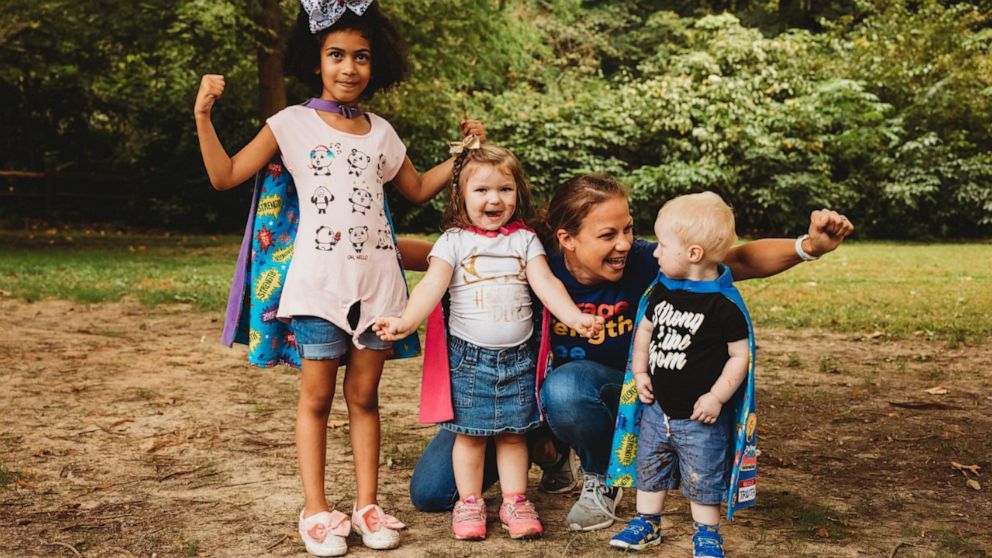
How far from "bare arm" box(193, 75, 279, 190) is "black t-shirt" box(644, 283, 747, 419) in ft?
4.40

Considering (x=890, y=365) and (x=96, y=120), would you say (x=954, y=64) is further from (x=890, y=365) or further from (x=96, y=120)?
(x=96, y=120)

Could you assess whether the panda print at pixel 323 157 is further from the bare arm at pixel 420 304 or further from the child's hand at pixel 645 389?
the child's hand at pixel 645 389

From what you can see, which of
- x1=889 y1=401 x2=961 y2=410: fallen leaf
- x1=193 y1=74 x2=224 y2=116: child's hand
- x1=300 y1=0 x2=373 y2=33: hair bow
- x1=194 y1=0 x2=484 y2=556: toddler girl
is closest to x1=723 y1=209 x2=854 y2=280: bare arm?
x1=194 y1=0 x2=484 y2=556: toddler girl

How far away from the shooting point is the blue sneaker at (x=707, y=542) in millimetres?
2938

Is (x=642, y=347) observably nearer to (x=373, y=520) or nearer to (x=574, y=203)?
(x=574, y=203)

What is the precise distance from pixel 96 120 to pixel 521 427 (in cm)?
1978

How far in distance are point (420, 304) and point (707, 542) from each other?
1.12 metres

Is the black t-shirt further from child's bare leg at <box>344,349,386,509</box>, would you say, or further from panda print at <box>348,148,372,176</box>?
panda print at <box>348,148,372,176</box>

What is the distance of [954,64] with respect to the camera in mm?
18828

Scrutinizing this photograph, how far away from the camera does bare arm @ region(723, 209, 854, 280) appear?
2994 mm

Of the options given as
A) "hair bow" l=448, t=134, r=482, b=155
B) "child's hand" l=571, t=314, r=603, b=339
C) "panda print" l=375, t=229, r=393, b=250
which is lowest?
"child's hand" l=571, t=314, r=603, b=339

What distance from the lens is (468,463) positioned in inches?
130

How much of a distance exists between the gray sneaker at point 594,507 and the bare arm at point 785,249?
0.84 meters

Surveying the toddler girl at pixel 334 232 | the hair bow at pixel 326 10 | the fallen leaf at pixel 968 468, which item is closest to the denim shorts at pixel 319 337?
the toddler girl at pixel 334 232
